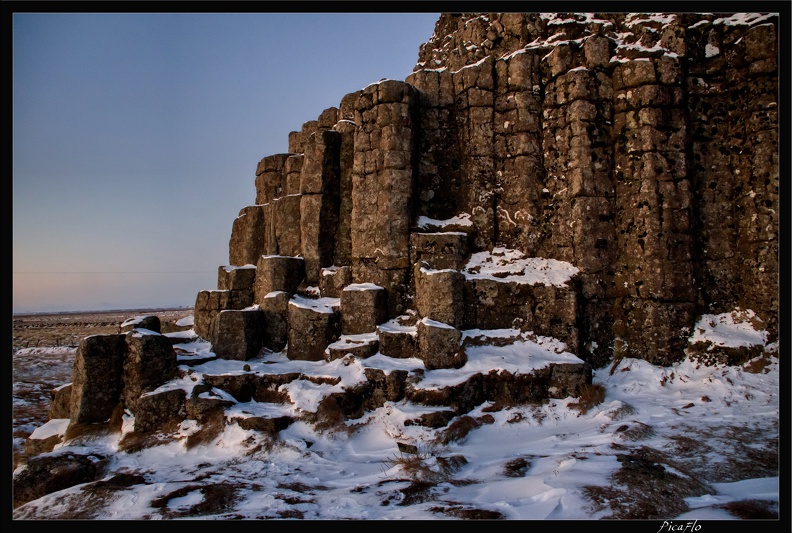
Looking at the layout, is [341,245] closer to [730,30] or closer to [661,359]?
[661,359]

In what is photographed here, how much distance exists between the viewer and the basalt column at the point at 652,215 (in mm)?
13156

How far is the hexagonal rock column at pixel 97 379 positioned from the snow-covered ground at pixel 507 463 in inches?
35.8

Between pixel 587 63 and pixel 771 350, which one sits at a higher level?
pixel 587 63

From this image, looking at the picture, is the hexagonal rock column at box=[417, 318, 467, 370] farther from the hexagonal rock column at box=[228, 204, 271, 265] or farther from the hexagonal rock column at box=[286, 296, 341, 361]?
the hexagonal rock column at box=[228, 204, 271, 265]

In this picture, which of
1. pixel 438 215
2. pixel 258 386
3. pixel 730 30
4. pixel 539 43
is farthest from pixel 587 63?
pixel 258 386

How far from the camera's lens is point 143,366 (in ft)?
37.3

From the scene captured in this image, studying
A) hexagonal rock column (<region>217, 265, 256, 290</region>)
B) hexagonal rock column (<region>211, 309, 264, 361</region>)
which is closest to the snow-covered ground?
hexagonal rock column (<region>211, 309, 264, 361</region>)

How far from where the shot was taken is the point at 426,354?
12.2 m

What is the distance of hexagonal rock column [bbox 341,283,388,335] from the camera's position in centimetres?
1374

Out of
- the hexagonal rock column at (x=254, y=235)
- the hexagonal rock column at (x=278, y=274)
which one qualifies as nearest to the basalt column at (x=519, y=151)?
the hexagonal rock column at (x=278, y=274)

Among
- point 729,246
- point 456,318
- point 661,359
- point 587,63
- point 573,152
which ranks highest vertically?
point 587,63

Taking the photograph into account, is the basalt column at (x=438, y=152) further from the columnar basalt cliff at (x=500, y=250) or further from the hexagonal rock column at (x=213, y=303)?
the hexagonal rock column at (x=213, y=303)

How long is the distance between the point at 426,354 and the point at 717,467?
6608 mm

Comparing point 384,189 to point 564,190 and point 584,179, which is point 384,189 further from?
point 584,179
